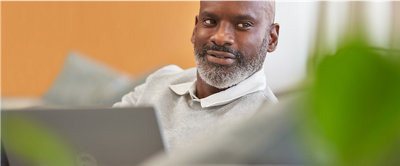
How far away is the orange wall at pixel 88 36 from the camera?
2.78 metres

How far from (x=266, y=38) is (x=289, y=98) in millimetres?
1414

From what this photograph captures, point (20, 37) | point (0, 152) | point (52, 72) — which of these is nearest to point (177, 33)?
point (52, 72)

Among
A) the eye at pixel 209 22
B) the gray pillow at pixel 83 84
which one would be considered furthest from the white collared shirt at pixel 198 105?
the gray pillow at pixel 83 84

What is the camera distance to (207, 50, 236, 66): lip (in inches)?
64.1

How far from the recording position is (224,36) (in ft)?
5.30

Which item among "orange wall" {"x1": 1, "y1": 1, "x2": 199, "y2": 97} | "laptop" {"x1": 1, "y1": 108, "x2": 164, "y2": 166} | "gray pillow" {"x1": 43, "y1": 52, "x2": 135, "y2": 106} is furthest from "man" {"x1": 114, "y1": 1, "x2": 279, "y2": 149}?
"orange wall" {"x1": 1, "y1": 1, "x2": 199, "y2": 97}

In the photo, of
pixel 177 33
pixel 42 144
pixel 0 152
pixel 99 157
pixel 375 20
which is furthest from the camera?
pixel 177 33

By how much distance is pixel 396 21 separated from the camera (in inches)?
9.4

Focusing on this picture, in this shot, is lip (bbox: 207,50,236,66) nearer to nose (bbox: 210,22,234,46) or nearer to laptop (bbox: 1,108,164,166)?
nose (bbox: 210,22,234,46)

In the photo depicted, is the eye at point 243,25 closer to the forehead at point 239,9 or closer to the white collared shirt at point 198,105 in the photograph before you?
the forehead at point 239,9

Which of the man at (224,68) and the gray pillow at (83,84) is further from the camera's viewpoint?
the gray pillow at (83,84)

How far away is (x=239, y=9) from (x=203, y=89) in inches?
12.7

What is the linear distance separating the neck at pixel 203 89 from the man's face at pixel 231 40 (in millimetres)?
42

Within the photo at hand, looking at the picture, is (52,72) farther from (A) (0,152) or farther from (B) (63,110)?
(B) (63,110)
